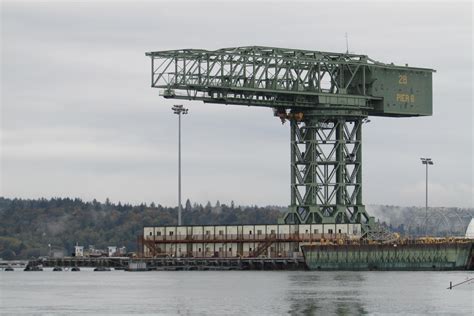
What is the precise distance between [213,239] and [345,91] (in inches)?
983

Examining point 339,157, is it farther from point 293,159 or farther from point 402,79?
point 402,79

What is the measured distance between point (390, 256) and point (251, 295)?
48.9 m

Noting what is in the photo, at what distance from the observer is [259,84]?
178 metres

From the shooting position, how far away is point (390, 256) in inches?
7077

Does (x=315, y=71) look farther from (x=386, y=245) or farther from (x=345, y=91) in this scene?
(x=386, y=245)

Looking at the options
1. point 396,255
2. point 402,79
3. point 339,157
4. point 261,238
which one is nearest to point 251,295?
point 396,255

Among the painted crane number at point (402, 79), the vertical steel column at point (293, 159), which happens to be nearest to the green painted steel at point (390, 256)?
the vertical steel column at point (293, 159)

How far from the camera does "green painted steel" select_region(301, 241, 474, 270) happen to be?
176 meters

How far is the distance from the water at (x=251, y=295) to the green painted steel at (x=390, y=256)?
2975mm

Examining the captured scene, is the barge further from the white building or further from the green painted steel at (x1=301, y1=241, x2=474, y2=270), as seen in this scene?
the white building

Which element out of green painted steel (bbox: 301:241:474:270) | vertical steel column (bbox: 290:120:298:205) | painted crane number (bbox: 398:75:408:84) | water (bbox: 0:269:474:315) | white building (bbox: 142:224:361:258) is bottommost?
water (bbox: 0:269:474:315)

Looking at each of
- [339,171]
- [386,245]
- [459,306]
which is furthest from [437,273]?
[459,306]

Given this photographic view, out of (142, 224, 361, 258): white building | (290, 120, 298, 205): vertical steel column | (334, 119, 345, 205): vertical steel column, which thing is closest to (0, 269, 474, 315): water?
(142, 224, 361, 258): white building

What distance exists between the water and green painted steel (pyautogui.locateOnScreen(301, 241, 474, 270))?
Answer: 2975 millimetres
